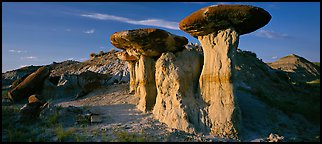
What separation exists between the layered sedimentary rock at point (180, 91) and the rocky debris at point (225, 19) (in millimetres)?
1326

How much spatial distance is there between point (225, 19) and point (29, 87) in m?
13.0

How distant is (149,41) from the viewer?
396 inches

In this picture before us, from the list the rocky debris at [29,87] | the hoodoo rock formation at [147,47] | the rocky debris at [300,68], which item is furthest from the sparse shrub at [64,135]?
the rocky debris at [300,68]

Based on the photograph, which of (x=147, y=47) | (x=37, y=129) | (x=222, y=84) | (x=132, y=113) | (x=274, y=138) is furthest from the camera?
(x=132, y=113)

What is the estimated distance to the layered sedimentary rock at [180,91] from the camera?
894 centimetres

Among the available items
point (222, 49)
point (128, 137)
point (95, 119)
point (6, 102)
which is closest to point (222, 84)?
point (222, 49)

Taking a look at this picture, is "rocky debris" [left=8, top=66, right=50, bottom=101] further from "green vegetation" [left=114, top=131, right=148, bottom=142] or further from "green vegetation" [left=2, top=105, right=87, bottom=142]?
"green vegetation" [left=114, top=131, right=148, bottom=142]

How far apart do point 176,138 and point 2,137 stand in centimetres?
517

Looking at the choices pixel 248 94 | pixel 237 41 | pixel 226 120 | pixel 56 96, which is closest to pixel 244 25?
pixel 237 41

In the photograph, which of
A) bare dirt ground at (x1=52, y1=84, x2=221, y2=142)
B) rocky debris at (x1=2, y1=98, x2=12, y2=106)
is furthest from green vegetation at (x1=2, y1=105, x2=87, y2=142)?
rocky debris at (x1=2, y1=98, x2=12, y2=106)

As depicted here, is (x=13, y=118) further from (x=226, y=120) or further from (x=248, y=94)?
(x=248, y=94)

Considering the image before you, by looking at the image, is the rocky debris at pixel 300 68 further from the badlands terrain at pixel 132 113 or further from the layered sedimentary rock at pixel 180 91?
the layered sedimentary rock at pixel 180 91

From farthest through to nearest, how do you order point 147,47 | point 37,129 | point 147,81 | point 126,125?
point 147,81 < point 147,47 < point 126,125 < point 37,129

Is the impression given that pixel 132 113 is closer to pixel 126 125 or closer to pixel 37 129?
pixel 126 125
